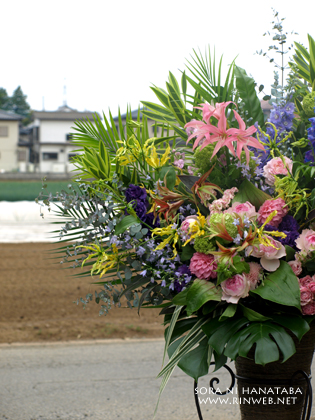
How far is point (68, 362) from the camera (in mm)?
3869

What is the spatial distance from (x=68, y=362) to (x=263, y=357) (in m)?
3.27

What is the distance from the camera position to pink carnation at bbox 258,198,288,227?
1014 mm

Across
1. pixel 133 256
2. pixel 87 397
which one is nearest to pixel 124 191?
pixel 133 256

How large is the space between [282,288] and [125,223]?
379mm

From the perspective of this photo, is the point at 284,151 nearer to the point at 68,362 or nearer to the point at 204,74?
the point at 204,74

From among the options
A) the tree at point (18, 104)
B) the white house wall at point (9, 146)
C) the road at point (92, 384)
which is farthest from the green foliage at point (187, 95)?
the tree at point (18, 104)

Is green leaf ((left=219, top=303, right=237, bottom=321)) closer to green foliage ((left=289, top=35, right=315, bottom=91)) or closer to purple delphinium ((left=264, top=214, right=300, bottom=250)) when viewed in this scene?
purple delphinium ((left=264, top=214, right=300, bottom=250))

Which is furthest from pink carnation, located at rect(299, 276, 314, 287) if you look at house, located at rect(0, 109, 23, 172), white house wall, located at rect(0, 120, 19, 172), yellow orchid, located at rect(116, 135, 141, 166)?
white house wall, located at rect(0, 120, 19, 172)

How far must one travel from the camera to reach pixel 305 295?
1.00 metres

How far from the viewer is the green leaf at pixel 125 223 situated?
41.0 inches

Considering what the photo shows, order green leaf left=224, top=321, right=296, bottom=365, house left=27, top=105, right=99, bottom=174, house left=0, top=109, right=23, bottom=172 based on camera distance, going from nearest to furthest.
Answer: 1. green leaf left=224, top=321, right=296, bottom=365
2. house left=0, top=109, right=23, bottom=172
3. house left=27, top=105, right=99, bottom=174

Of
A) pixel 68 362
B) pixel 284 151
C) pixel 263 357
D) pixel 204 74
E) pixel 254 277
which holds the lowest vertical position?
pixel 68 362

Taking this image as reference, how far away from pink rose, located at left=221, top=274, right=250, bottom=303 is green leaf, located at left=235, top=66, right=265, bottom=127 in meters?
0.45

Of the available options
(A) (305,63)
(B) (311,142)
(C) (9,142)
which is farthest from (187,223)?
(C) (9,142)
